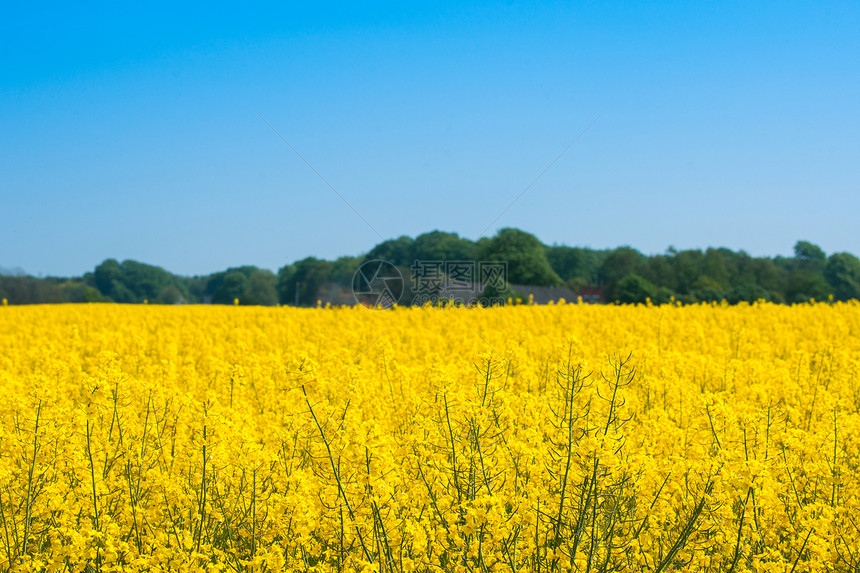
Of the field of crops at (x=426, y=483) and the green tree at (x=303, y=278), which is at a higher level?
the green tree at (x=303, y=278)

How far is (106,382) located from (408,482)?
2198 mm

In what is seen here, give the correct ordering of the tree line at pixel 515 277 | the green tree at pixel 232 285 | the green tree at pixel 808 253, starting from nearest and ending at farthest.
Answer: the tree line at pixel 515 277 < the green tree at pixel 232 285 < the green tree at pixel 808 253

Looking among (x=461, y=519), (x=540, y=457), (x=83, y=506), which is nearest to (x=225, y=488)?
(x=83, y=506)

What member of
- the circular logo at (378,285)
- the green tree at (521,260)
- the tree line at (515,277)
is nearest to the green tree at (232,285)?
the tree line at (515,277)

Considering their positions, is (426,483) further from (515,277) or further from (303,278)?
(303,278)

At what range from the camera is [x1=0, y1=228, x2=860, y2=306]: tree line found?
127 ft

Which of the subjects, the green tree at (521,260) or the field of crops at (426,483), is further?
the green tree at (521,260)

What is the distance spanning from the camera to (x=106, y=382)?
4238 mm

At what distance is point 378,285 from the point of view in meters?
25.6

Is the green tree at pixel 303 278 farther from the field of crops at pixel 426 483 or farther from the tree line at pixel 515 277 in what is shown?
the field of crops at pixel 426 483

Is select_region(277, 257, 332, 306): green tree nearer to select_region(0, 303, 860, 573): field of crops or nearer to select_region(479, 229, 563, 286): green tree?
select_region(479, 229, 563, 286): green tree

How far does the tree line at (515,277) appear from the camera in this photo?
127 ft

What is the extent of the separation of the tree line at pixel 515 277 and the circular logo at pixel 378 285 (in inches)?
45.2

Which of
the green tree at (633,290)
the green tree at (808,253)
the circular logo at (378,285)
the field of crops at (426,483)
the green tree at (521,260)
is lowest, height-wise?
the field of crops at (426,483)
